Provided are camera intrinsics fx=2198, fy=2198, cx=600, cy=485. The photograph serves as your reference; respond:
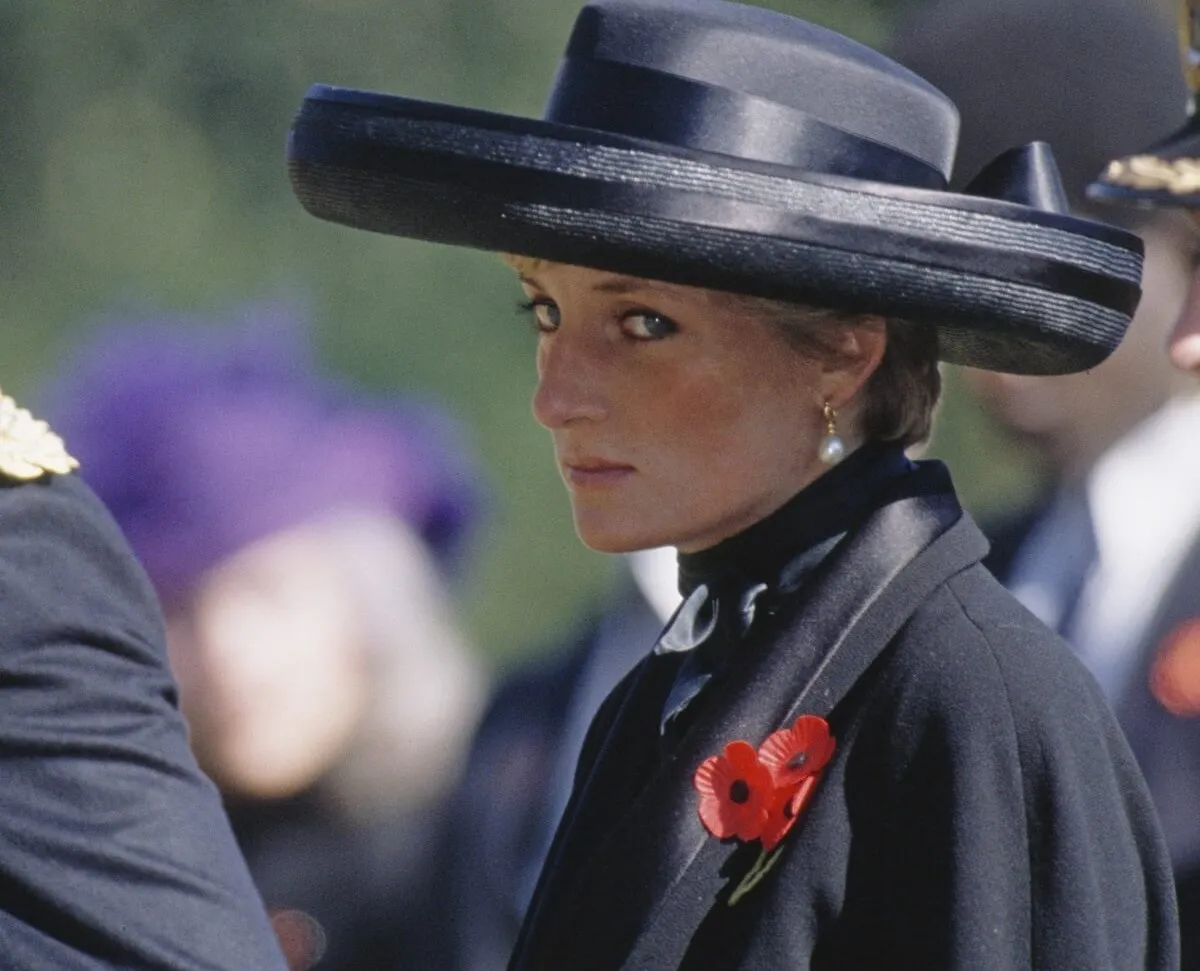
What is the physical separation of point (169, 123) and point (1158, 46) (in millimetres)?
2276

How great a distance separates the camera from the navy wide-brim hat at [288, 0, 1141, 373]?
2219 millimetres

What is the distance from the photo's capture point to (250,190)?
5.02 m

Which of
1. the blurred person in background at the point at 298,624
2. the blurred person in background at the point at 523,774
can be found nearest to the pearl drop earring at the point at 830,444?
the blurred person in background at the point at 523,774

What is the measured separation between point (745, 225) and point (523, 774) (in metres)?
2.38

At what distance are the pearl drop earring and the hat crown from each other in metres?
0.29

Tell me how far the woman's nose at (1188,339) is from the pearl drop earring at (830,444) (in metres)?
1.14

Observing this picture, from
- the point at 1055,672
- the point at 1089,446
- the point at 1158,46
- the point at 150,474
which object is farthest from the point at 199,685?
the point at 1055,672

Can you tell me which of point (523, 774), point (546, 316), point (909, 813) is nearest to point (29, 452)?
point (546, 316)

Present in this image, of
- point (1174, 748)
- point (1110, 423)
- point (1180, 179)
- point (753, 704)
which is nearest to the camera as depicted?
point (753, 704)

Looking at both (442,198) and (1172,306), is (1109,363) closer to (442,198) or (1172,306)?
(1172,306)

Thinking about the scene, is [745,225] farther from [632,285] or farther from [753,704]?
[753,704]

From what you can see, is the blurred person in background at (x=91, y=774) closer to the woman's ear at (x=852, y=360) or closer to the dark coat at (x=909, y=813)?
the dark coat at (x=909, y=813)

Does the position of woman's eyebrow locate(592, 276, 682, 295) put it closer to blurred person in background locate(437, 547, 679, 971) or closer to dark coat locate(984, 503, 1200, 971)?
dark coat locate(984, 503, 1200, 971)

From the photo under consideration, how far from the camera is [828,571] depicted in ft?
7.70
